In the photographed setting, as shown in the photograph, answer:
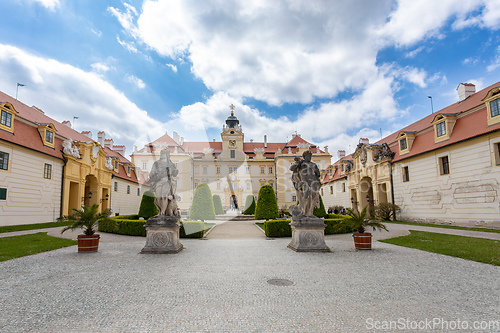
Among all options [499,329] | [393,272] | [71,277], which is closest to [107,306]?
[71,277]

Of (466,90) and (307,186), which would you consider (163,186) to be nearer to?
(307,186)

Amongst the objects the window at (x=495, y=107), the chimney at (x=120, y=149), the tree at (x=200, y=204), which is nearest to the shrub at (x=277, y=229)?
the tree at (x=200, y=204)

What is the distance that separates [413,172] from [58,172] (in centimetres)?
2879

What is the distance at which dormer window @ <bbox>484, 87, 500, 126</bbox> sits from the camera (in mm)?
13867

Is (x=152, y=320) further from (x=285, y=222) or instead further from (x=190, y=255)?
(x=285, y=222)

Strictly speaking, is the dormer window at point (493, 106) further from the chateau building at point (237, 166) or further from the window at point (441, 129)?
the chateau building at point (237, 166)

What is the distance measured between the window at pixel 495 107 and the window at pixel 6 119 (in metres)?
28.7

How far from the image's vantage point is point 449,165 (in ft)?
56.0

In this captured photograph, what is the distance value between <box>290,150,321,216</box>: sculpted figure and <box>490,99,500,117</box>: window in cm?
1210

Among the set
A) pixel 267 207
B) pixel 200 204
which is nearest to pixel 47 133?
pixel 200 204

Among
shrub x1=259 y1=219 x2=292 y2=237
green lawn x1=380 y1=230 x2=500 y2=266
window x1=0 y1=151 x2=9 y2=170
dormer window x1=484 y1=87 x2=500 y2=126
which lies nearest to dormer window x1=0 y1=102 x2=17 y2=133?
window x1=0 y1=151 x2=9 y2=170

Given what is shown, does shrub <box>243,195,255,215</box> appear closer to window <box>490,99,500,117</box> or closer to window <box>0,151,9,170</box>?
window <box>0,151,9,170</box>

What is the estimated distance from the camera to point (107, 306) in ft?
13.4

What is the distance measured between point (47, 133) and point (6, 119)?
3.87 m
